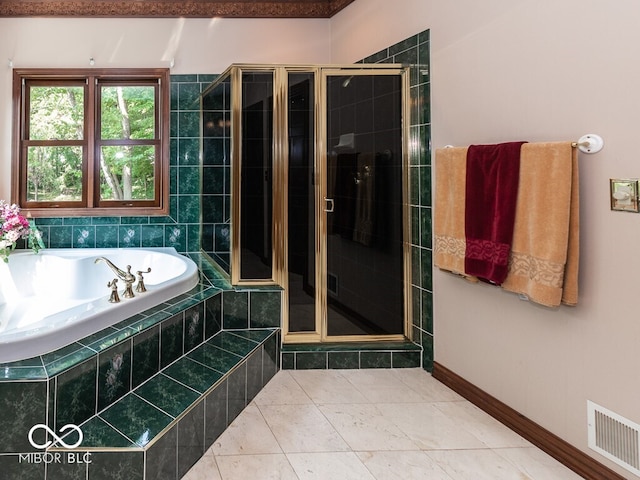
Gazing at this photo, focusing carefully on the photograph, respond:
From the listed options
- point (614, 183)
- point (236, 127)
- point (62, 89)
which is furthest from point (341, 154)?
point (62, 89)

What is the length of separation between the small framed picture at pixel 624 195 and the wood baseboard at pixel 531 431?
36.3 inches

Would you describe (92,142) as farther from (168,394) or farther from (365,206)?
(168,394)

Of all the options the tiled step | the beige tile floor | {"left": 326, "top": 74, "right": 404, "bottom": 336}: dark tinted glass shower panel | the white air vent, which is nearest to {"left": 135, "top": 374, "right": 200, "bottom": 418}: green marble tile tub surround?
the tiled step

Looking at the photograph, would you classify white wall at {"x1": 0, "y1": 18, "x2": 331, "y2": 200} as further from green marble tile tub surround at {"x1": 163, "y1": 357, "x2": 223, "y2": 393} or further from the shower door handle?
green marble tile tub surround at {"x1": 163, "y1": 357, "x2": 223, "y2": 393}

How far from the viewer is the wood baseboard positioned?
4.86ft

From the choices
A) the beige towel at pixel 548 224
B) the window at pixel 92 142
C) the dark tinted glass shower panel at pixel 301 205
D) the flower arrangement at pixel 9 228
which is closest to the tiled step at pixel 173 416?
the dark tinted glass shower panel at pixel 301 205

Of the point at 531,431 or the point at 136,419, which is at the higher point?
the point at 136,419

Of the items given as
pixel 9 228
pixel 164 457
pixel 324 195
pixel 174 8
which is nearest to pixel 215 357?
pixel 164 457

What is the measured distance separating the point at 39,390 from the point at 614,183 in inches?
79.7

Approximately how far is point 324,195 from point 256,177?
43cm

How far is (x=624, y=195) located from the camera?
4.51 feet

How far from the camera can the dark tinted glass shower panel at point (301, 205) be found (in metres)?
2.43

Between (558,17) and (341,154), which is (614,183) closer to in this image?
(558,17)

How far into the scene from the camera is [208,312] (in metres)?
2.22
